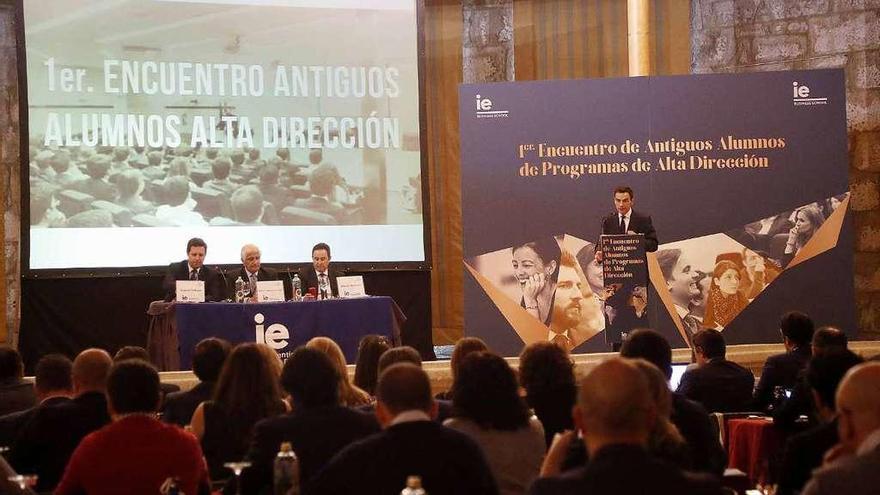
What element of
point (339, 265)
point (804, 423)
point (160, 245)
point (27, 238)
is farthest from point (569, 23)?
point (804, 423)

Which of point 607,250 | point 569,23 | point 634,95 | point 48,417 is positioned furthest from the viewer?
point 569,23

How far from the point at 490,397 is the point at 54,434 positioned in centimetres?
149

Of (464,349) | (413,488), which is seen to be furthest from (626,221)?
(413,488)

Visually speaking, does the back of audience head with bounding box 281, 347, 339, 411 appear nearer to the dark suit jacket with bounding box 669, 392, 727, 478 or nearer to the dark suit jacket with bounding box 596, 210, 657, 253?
→ the dark suit jacket with bounding box 669, 392, 727, 478

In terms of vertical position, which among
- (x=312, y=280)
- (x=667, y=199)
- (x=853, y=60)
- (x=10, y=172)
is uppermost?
(x=853, y=60)

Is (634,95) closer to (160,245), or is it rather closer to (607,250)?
(607,250)

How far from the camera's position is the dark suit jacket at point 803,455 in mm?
3320

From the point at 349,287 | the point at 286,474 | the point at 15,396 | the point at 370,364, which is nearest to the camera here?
the point at 286,474

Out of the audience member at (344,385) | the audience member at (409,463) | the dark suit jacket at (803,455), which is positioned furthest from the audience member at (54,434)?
the dark suit jacket at (803,455)

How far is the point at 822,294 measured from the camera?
9.44m

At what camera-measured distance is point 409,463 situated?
282 cm

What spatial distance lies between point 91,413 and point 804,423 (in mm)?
2748

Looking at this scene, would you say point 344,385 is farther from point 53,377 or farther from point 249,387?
point 53,377

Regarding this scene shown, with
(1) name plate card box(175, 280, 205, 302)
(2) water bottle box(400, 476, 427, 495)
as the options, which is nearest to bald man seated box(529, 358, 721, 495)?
(2) water bottle box(400, 476, 427, 495)
